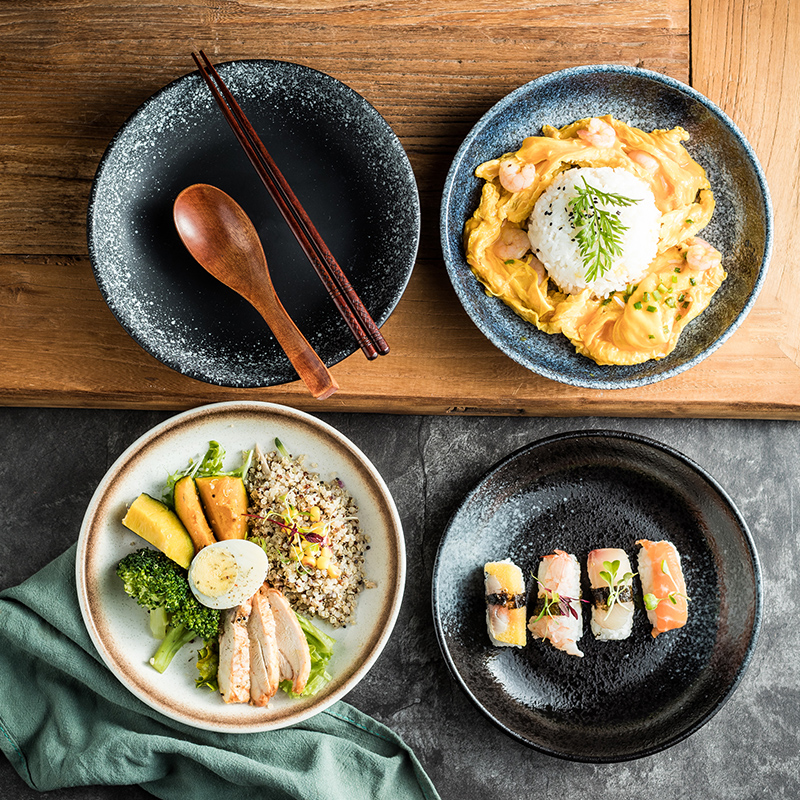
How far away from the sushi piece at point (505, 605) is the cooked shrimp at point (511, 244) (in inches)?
34.5

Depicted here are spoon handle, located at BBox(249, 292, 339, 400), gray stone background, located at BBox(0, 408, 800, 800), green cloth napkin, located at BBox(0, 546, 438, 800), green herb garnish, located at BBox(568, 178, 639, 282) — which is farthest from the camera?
gray stone background, located at BBox(0, 408, 800, 800)

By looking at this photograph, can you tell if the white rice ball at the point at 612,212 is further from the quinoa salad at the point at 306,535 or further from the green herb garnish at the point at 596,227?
the quinoa salad at the point at 306,535

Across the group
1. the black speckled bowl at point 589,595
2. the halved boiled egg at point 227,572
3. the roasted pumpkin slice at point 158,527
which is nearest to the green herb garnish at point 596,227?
the black speckled bowl at point 589,595

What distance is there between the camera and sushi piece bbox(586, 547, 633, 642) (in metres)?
2.06

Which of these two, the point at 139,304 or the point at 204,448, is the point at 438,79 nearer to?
the point at 139,304

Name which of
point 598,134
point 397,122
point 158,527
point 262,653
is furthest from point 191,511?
point 598,134

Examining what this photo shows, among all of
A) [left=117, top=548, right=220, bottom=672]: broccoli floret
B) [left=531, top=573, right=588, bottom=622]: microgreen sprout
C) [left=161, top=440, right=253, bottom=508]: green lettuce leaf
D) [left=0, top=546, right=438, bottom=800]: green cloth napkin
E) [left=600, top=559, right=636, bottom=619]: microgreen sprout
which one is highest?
[left=161, top=440, right=253, bottom=508]: green lettuce leaf

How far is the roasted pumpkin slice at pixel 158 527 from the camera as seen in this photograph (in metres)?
1.87

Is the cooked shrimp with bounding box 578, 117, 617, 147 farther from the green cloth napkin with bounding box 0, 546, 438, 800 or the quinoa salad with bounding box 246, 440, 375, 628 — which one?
the green cloth napkin with bounding box 0, 546, 438, 800

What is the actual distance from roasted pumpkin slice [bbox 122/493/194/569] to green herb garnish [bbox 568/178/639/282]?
4.12 ft

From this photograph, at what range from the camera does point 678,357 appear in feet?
6.25

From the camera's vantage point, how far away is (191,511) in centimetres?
191

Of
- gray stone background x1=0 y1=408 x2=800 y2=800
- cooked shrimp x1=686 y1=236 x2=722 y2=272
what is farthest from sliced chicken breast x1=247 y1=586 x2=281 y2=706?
cooked shrimp x1=686 y1=236 x2=722 y2=272

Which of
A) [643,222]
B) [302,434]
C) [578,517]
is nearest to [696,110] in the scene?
[643,222]
